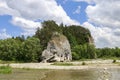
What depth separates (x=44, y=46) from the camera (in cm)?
10956

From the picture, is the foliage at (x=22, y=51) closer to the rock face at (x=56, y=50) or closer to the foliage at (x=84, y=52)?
the rock face at (x=56, y=50)

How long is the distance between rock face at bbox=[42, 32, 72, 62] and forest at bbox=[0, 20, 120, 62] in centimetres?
646

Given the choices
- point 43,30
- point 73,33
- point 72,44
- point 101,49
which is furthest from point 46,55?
point 101,49

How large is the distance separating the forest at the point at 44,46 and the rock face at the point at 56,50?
6.46 meters

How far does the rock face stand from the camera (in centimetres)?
9163

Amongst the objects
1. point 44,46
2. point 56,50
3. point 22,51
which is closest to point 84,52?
point 44,46

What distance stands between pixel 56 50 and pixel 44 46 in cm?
1764

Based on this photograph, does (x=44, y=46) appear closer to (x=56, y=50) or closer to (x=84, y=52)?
(x=84, y=52)

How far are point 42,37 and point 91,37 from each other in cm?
2574

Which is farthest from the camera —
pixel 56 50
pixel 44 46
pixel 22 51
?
pixel 44 46

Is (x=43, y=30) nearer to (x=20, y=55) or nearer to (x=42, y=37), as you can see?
(x=42, y=37)

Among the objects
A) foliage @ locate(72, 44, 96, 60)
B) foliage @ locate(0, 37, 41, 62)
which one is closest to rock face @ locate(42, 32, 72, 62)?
foliage @ locate(0, 37, 41, 62)

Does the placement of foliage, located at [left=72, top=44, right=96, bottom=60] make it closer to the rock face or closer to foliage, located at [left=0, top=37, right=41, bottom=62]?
the rock face

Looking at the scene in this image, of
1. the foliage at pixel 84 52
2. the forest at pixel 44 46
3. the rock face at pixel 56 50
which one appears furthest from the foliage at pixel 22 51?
the foliage at pixel 84 52
